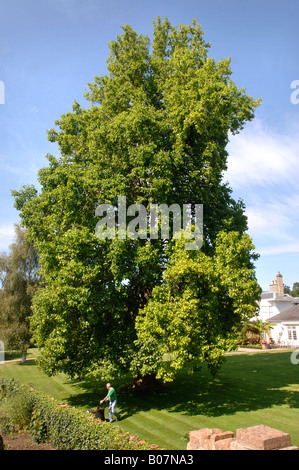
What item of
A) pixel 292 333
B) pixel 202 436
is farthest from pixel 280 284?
pixel 202 436

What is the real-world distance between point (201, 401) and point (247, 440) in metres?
9.68

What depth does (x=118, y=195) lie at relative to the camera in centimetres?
1733

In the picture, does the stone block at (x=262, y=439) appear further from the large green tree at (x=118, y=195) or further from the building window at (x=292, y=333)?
the building window at (x=292, y=333)

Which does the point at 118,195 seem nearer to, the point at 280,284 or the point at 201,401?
the point at 201,401

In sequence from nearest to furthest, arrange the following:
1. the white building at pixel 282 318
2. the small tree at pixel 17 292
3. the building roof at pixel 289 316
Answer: the small tree at pixel 17 292 < the white building at pixel 282 318 < the building roof at pixel 289 316

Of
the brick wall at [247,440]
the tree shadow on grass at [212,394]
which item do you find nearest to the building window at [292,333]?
the tree shadow on grass at [212,394]

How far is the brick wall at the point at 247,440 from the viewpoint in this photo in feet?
27.9

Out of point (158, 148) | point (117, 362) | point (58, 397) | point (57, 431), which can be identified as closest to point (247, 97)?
point (158, 148)

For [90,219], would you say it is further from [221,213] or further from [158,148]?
[221,213]

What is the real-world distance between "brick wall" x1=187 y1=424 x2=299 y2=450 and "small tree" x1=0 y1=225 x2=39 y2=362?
2960 centimetres

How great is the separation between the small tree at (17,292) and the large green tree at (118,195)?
18.5 metres

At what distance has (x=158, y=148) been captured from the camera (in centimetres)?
1852

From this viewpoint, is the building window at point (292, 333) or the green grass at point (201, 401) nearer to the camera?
the green grass at point (201, 401)

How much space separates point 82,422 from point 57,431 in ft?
5.51
